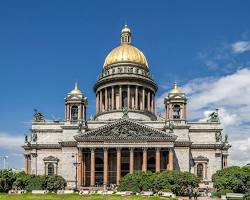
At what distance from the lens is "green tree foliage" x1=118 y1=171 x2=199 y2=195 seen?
70250 mm

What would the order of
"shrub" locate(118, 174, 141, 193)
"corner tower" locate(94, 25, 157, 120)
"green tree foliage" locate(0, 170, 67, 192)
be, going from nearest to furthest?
"shrub" locate(118, 174, 141, 193)
"green tree foliage" locate(0, 170, 67, 192)
"corner tower" locate(94, 25, 157, 120)

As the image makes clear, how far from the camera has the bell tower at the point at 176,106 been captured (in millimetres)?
97188

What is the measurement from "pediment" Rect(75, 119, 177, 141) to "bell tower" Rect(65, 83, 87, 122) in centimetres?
816

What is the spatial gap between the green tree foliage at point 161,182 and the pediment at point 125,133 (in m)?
16.2

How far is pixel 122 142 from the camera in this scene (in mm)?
90312

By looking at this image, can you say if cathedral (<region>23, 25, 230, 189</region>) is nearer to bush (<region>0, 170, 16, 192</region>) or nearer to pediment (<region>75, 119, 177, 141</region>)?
pediment (<region>75, 119, 177, 141</region>)

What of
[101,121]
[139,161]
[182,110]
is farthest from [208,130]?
[101,121]

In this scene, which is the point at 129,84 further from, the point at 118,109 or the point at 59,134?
the point at 59,134

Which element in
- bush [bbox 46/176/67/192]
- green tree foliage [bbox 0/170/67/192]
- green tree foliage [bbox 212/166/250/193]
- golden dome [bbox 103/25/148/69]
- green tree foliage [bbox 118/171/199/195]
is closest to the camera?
green tree foliage [bbox 212/166/250/193]

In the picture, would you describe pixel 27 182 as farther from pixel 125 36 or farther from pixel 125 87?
pixel 125 36

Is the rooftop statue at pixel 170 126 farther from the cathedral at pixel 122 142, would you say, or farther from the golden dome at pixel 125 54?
the golden dome at pixel 125 54

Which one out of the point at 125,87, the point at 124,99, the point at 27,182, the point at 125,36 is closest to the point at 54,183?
the point at 27,182

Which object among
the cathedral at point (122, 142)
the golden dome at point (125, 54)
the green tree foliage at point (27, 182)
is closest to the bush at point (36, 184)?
the green tree foliage at point (27, 182)

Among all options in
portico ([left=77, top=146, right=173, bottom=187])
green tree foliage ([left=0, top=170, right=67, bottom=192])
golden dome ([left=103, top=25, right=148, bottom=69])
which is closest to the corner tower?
golden dome ([left=103, top=25, right=148, bottom=69])
